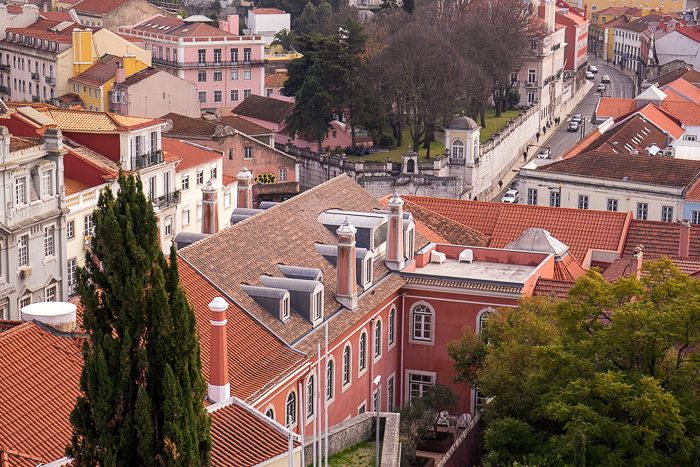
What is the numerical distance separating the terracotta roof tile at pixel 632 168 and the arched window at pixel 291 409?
34.4m

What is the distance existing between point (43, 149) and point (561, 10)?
110689 mm

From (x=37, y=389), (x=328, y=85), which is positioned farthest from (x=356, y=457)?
(x=328, y=85)

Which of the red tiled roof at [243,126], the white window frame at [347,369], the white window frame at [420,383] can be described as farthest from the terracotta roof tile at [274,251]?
the red tiled roof at [243,126]

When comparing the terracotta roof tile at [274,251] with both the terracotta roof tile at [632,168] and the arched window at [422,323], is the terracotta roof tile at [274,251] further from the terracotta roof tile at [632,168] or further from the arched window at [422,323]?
the terracotta roof tile at [632,168]

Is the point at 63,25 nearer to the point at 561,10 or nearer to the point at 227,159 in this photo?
the point at 227,159

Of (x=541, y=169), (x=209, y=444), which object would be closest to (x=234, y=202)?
(x=541, y=169)

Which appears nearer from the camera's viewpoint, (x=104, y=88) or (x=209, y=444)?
(x=209, y=444)

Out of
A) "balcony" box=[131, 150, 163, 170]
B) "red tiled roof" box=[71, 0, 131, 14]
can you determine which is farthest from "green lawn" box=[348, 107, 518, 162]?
"red tiled roof" box=[71, 0, 131, 14]

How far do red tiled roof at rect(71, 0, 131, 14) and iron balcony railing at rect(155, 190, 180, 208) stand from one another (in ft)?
196

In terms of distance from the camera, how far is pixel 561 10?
150000 mm

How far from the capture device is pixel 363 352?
38.1 metres

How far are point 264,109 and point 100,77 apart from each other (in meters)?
12.2

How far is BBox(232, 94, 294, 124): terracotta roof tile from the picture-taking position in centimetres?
8975

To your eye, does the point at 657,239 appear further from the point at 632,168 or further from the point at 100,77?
the point at 100,77
